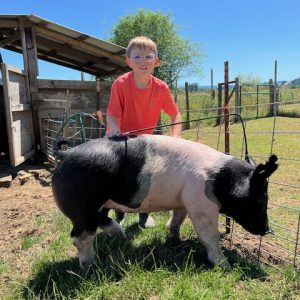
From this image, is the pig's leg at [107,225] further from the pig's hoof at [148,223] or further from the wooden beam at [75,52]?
the wooden beam at [75,52]

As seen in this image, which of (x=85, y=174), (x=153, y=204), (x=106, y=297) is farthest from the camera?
(x=153, y=204)

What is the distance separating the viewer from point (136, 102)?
3662mm

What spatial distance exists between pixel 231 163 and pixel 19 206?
3295 millimetres

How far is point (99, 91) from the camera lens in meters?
9.50

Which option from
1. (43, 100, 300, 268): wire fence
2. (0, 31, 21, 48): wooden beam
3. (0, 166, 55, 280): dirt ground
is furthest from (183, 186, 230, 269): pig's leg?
(0, 31, 21, 48): wooden beam

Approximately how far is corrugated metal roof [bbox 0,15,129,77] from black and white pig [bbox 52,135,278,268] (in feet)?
18.8

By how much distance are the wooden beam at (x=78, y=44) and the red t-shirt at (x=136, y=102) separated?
5394 millimetres

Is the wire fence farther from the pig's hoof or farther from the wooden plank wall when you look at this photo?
the pig's hoof

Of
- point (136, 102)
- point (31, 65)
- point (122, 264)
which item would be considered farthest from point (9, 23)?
point (122, 264)

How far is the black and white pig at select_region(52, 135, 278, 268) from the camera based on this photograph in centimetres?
300

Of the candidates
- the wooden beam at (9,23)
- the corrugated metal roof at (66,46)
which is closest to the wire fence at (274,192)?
the corrugated metal roof at (66,46)

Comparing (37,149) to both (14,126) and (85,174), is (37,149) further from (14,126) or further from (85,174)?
(85,174)

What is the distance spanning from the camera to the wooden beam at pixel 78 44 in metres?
8.51

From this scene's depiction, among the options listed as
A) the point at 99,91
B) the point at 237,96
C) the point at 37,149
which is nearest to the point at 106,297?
the point at 37,149
